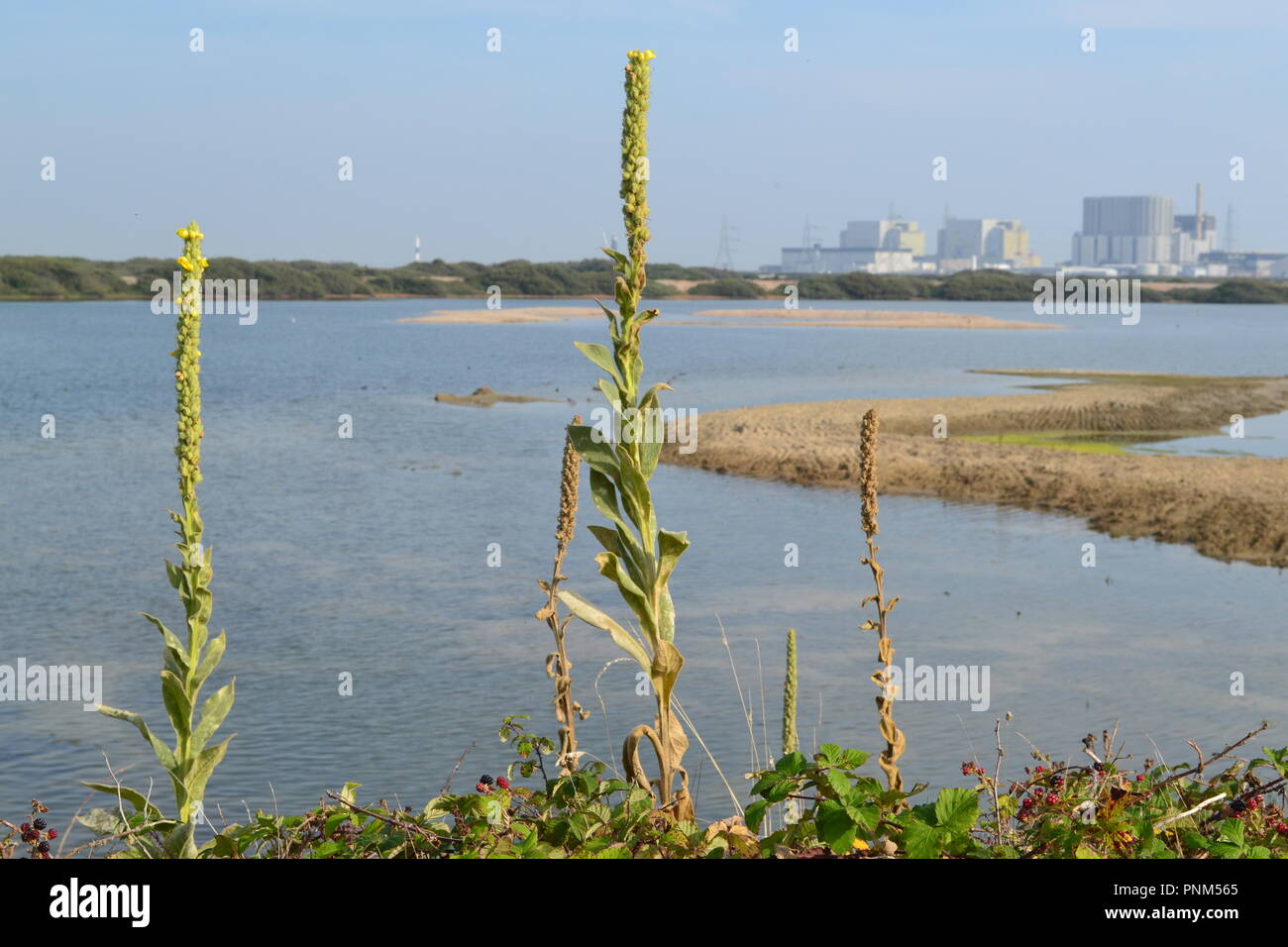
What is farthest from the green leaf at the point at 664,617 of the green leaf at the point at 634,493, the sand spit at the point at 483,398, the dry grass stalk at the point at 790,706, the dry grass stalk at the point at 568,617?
the sand spit at the point at 483,398

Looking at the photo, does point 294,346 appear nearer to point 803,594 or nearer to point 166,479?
point 166,479

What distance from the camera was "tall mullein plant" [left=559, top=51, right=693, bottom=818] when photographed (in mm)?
4312

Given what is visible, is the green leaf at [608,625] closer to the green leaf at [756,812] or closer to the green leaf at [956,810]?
the green leaf at [756,812]

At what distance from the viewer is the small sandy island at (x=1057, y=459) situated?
28781 mm

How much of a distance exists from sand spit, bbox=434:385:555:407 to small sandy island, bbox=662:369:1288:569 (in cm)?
1117

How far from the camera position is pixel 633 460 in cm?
432

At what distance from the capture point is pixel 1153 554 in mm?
26016

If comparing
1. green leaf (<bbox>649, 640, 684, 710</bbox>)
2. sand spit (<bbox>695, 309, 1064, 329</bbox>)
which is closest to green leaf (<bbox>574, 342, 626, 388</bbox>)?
green leaf (<bbox>649, 640, 684, 710</bbox>)

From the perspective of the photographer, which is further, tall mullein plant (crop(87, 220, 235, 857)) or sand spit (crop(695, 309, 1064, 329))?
sand spit (crop(695, 309, 1064, 329))

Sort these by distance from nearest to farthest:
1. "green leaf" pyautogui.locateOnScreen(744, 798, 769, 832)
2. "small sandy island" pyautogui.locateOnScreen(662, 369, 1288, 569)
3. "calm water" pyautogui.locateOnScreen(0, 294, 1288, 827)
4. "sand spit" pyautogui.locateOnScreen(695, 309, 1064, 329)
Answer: "green leaf" pyautogui.locateOnScreen(744, 798, 769, 832) < "calm water" pyautogui.locateOnScreen(0, 294, 1288, 827) < "small sandy island" pyautogui.locateOnScreen(662, 369, 1288, 569) < "sand spit" pyautogui.locateOnScreen(695, 309, 1064, 329)

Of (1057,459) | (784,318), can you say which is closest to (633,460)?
(1057,459)

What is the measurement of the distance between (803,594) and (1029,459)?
15.0 m

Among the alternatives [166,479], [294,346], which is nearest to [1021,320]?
[294,346]

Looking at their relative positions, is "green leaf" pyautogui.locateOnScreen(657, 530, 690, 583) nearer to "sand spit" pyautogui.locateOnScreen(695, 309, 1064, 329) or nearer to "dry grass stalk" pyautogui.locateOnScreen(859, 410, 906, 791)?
"dry grass stalk" pyautogui.locateOnScreen(859, 410, 906, 791)
